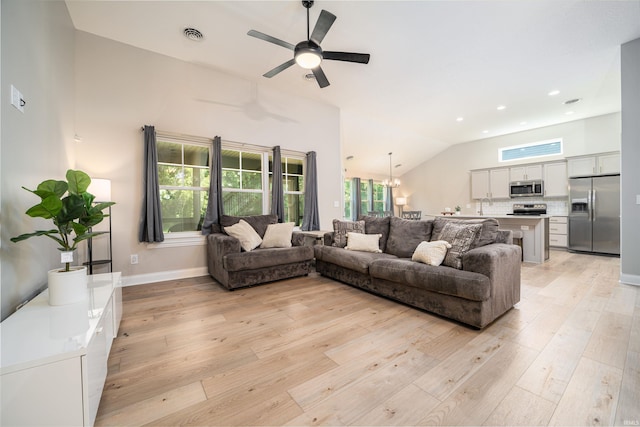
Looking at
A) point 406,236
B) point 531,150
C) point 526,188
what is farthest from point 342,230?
point 531,150

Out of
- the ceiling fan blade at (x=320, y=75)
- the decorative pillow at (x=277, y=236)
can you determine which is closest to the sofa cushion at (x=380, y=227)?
the decorative pillow at (x=277, y=236)

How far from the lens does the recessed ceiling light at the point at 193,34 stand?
306 cm

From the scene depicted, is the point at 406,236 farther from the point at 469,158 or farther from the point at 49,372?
the point at 469,158

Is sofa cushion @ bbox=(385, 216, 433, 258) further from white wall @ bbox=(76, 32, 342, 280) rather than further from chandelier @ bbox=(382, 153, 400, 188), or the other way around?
chandelier @ bbox=(382, 153, 400, 188)

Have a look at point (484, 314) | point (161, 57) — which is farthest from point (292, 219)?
point (484, 314)

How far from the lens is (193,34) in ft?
10.2

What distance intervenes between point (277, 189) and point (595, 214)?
6.75 meters

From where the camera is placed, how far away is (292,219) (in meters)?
4.97

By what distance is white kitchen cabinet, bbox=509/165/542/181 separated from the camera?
6.59 m

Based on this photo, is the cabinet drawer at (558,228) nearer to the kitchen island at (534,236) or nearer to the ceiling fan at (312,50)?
the kitchen island at (534,236)

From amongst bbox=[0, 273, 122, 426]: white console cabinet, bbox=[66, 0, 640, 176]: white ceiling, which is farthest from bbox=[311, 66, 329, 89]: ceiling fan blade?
bbox=[0, 273, 122, 426]: white console cabinet

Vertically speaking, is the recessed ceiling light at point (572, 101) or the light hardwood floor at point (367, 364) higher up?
the recessed ceiling light at point (572, 101)

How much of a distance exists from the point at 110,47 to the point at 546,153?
31.2ft

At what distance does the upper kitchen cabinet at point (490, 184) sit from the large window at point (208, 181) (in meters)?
5.90
